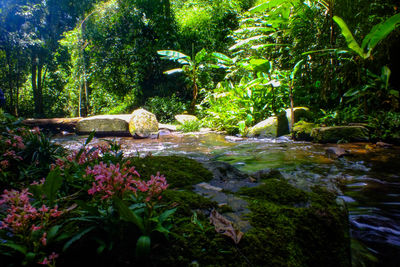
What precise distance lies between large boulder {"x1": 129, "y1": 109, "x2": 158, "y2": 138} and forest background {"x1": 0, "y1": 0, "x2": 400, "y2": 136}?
8.78ft

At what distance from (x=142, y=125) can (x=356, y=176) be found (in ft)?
24.4

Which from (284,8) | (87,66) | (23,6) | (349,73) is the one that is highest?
(23,6)

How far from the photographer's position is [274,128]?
6.91 m

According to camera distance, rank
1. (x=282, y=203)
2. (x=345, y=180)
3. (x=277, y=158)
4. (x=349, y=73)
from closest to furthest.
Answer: (x=282, y=203) < (x=345, y=180) < (x=277, y=158) < (x=349, y=73)

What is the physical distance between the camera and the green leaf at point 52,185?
1.12 m

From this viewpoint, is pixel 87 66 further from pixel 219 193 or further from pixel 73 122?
pixel 219 193

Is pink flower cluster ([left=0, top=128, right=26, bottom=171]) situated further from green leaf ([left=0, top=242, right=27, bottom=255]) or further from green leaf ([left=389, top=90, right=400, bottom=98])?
green leaf ([left=389, top=90, right=400, bottom=98])

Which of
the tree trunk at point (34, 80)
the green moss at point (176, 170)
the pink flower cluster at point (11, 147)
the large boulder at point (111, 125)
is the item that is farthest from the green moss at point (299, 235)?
the tree trunk at point (34, 80)

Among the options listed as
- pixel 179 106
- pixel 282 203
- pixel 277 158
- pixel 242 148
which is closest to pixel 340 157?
pixel 277 158

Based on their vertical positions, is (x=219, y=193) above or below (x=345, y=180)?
above

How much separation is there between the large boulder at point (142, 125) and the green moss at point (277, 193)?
7.37 meters

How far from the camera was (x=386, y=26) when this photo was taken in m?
3.88

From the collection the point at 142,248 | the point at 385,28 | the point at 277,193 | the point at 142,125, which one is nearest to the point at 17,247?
the point at 142,248

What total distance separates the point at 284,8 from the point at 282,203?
280 inches
